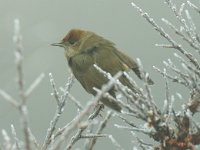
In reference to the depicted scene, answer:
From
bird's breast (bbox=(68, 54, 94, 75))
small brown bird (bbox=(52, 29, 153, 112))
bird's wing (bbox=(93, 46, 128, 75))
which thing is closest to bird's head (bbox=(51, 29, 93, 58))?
small brown bird (bbox=(52, 29, 153, 112))

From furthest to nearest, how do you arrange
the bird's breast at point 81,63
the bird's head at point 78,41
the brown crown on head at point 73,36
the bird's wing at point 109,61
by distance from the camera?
the brown crown on head at point 73,36, the bird's head at point 78,41, the bird's breast at point 81,63, the bird's wing at point 109,61

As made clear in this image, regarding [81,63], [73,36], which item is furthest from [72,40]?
[81,63]

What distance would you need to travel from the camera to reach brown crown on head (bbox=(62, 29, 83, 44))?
5195 millimetres

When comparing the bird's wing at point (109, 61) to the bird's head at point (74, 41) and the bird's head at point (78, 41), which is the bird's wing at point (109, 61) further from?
the bird's head at point (74, 41)

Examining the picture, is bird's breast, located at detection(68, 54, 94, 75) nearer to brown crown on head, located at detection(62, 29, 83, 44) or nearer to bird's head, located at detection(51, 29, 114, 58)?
bird's head, located at detection(51, 29, 114, 58)

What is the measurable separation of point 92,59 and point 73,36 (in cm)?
82

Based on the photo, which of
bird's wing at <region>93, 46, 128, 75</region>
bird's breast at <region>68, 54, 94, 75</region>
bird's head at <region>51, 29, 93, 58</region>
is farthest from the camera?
bird's head at <region>51, 29, 93, 58</region>

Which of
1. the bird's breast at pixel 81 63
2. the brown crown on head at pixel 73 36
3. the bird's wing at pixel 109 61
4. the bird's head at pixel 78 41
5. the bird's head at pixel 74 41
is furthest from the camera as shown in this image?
the brown crown on head at pixel 73 36

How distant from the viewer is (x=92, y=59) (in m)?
4.49

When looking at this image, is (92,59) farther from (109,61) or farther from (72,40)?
(72,40)

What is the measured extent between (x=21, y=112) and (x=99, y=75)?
2.46 metres

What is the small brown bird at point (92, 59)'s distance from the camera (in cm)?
400

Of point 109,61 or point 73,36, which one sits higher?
point 73,36

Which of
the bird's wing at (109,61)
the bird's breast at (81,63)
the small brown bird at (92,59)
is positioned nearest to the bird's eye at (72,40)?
the small brown bird at (92,59)
